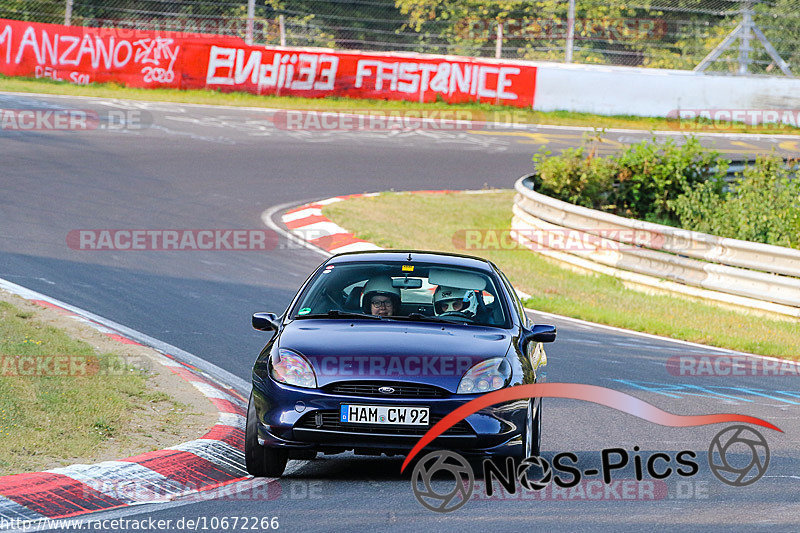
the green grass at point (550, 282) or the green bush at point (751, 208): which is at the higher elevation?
the green bush at point (751, 208)

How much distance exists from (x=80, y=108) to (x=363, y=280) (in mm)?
18208

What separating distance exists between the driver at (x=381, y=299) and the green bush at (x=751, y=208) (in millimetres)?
10011

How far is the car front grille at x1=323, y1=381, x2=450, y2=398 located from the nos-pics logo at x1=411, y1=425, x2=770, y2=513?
35 centimetres

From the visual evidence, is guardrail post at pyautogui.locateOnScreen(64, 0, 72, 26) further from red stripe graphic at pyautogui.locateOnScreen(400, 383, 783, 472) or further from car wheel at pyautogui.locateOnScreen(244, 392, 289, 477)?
car wheel at pyautogui.locateOnScreen(244, 392, 289, 477)

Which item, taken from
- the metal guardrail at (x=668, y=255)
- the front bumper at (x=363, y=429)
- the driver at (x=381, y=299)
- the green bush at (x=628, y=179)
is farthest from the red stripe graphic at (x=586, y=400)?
the green bush at (x=628, y=179)

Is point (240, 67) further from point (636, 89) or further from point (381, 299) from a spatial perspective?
point (381, 299)

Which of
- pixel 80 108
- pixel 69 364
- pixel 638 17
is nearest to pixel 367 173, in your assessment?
pixel 80 108

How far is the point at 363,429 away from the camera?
6.45 metres

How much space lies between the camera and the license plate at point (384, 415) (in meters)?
6.43

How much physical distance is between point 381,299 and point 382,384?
124cm

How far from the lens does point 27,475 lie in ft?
19.8

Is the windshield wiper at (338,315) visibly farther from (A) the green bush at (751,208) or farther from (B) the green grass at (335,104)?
(B) the green grass at (335,104)

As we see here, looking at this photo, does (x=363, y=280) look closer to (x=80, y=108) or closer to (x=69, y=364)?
(x=69, y=364)

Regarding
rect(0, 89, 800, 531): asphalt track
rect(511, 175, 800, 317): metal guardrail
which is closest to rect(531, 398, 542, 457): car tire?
rect(0, 89, 800, 531): asphalt track
